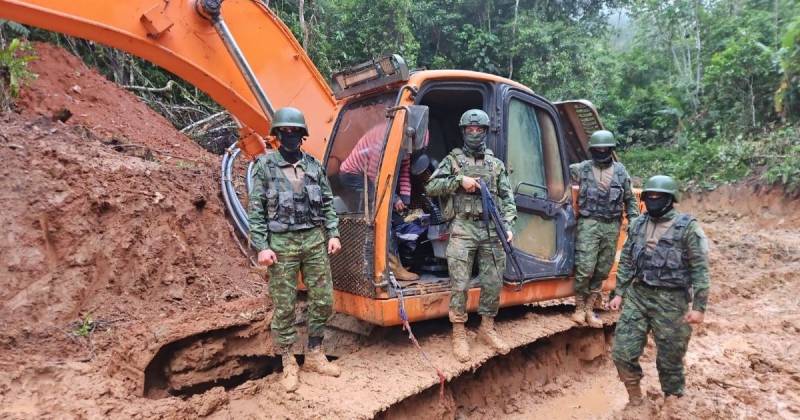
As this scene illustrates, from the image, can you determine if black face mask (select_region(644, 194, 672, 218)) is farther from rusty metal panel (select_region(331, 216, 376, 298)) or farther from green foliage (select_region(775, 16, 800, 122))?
green foliage (select_region(775, 16, 800, 122))

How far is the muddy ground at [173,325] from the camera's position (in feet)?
9.82

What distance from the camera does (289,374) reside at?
308 centimetres

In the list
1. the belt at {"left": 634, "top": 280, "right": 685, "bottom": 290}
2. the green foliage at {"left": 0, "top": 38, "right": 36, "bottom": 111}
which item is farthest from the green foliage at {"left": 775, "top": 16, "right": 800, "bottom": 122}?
the green foliage at {"left": 0, "top": 38, "right": 36, "bottom": 111}

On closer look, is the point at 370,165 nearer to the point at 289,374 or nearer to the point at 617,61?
the point at 289,374

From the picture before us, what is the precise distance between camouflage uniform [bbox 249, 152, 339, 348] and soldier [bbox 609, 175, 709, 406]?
215 cm

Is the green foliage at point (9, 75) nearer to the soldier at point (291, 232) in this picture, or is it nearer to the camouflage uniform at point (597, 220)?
the soldier at point (291, 232)

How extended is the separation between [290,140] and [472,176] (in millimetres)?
1297

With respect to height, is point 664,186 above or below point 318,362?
above

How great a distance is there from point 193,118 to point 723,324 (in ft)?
25.7

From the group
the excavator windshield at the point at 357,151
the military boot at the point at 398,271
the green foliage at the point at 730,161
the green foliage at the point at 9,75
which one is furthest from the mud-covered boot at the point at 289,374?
the green foliage at the point at 730,161

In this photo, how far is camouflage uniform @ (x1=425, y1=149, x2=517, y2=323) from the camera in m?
3.60

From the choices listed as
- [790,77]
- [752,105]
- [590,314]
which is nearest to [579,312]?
[590,314]

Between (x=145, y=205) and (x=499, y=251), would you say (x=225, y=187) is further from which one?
(x=499, y=251)

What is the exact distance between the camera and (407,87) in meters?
3.52
